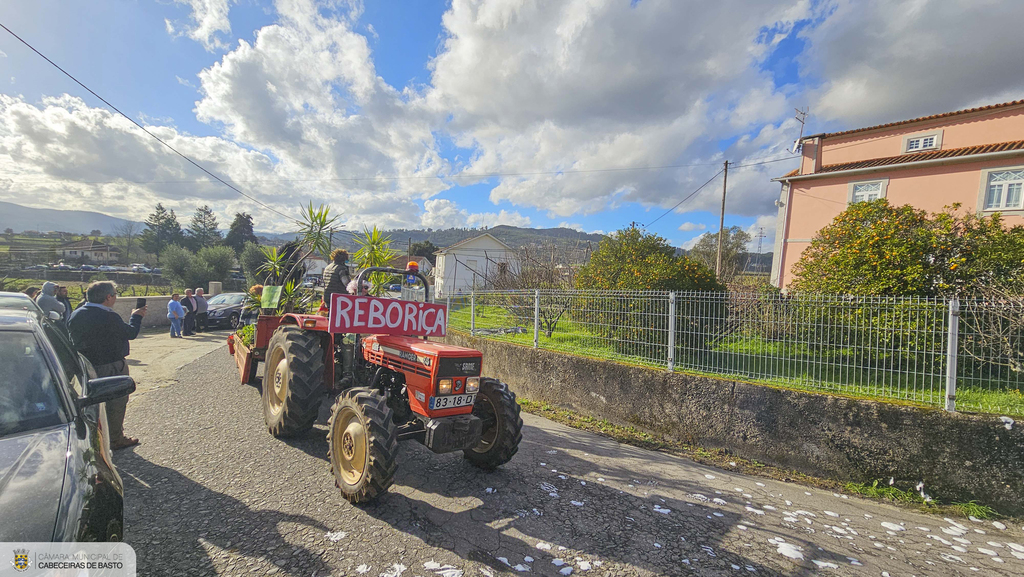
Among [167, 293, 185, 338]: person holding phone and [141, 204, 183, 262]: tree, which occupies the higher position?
[141, 204, 183, 262]: tree

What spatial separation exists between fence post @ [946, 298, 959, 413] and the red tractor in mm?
4051

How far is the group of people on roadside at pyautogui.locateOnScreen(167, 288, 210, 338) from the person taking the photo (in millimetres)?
12391

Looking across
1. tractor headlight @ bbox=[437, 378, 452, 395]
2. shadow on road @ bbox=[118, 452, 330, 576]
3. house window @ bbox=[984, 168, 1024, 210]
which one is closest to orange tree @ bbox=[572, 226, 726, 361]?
tractor headlight @ bbox=[437, 378, 452, 395]

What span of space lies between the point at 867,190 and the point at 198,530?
23196 mm

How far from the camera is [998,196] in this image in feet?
49.1

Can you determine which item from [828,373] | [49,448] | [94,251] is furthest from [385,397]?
[94,251]

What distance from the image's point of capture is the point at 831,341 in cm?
466

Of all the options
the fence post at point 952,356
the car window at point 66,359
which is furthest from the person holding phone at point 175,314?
the fence post at point 952,356

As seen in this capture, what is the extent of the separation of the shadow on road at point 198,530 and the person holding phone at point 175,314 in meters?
10.9

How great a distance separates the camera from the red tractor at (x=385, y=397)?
129 inches

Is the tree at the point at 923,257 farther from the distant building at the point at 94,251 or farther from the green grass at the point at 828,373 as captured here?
the distant building at the point at 94,251

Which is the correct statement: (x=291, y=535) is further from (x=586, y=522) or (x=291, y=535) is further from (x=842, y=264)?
(x=842, y=264)

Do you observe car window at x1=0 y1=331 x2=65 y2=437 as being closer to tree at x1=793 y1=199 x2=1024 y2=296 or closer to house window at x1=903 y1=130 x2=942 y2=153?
tree at x1=793 y1=199 x2=1024 y2=296

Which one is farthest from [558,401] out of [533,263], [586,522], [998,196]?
[998,196]
